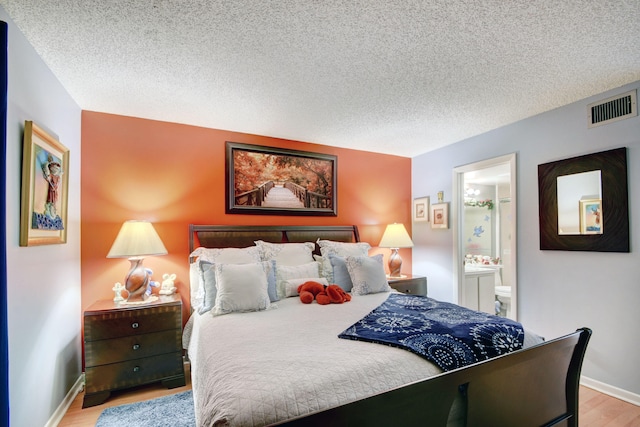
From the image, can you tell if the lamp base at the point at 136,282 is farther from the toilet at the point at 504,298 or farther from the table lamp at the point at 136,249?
the toilet at the point at 504,298

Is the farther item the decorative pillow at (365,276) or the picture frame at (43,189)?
the decorative pillow at (365,276)

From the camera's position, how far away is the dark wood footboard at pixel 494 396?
1.04 m

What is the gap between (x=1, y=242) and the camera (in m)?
1.37

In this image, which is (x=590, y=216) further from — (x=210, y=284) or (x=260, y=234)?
(x=210, y=284)

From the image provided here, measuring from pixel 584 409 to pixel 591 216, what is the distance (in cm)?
149

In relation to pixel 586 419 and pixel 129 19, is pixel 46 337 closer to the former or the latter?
pixel 129 19

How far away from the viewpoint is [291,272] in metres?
2.94

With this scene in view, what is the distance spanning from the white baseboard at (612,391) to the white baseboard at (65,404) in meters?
4.07

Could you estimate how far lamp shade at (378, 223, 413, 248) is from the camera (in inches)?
153

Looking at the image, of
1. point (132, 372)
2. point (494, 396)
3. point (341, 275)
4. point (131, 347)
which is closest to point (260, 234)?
point (341, 275)

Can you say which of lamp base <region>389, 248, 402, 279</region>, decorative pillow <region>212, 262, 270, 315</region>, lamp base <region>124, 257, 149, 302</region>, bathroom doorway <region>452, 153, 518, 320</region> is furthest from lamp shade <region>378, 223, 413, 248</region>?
lamp base <region>124, 257, 149, 302</region>

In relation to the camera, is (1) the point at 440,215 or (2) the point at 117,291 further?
(1) the point at 440,215

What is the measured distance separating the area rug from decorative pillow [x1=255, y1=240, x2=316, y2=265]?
134 cm

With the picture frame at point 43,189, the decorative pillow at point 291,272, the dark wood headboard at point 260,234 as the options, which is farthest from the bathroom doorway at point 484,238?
the picture frame at point 43,189
